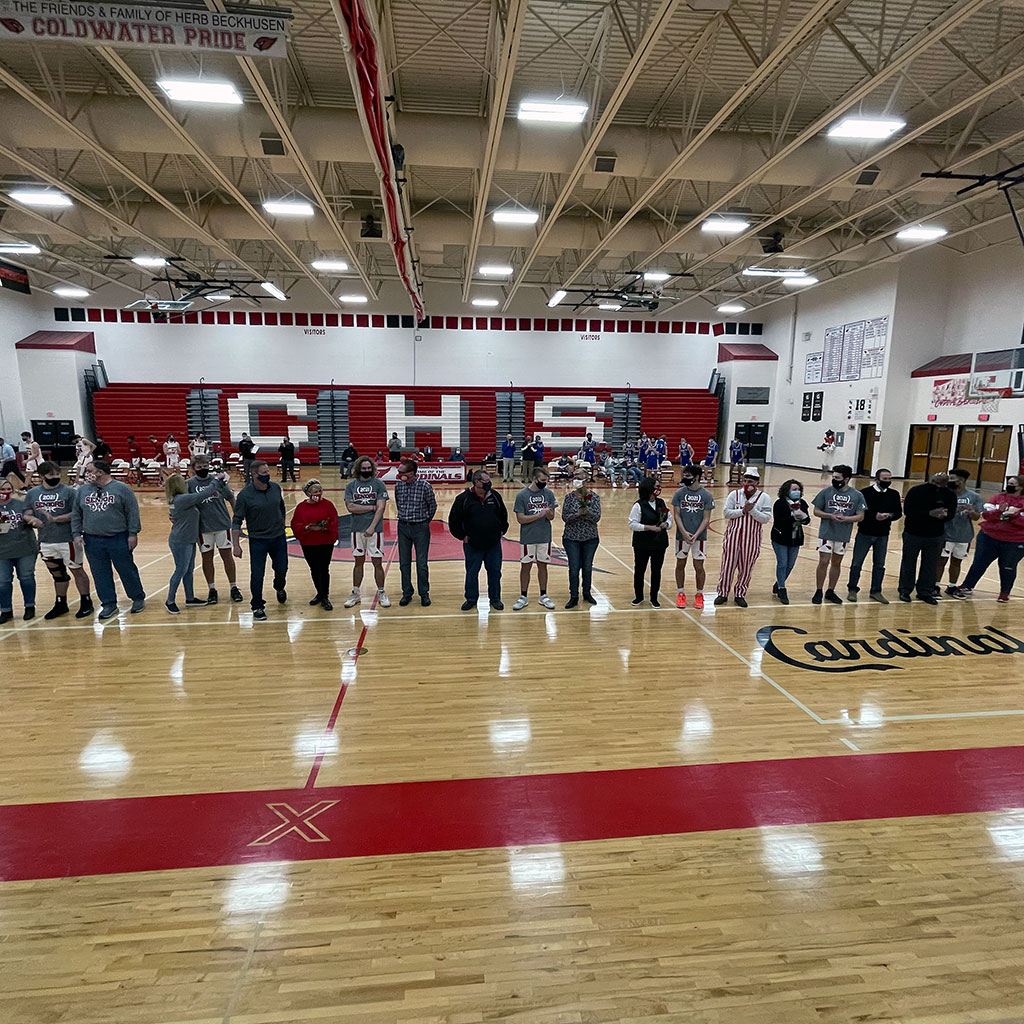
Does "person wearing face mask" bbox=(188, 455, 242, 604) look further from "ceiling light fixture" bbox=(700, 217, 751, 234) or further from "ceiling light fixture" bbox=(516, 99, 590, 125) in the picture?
"ceiling light fixture" bbox=(700, 217, 751, 234)

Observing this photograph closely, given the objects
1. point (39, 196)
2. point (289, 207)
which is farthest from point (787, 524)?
point (39, 196)

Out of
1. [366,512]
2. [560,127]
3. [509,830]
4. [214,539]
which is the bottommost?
[509,830]

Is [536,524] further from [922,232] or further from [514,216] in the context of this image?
[922,232]

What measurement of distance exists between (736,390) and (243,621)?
24236mm

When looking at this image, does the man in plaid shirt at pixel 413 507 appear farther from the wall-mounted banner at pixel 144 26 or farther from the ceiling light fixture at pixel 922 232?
the ceiling light fixture at pixel 922 232

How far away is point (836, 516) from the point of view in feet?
23.9

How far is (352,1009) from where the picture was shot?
239 cm

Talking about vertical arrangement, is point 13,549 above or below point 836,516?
below

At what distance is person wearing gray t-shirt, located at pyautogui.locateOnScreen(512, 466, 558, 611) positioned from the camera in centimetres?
705

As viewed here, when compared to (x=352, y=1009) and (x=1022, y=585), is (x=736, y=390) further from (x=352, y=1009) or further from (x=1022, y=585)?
(x=352, y=1009)

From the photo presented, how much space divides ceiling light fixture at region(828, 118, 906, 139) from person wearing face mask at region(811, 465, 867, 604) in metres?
6.09

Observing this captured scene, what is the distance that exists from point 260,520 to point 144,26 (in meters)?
4.65

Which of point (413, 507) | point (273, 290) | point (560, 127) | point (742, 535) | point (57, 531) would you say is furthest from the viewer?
point (273, 290)

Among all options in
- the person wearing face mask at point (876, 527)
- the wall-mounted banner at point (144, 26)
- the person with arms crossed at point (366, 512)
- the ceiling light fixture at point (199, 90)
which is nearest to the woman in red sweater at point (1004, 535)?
the person wearing face mask at point (876, 527)
